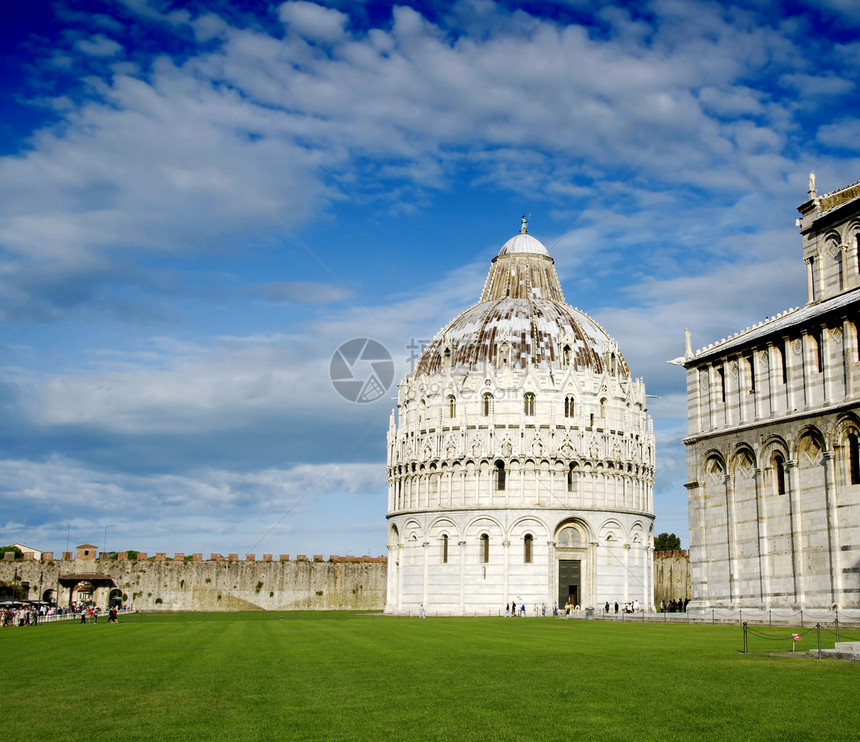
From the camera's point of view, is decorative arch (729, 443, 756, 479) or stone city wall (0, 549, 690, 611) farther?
stone city wall (0, 549, 690, 611)

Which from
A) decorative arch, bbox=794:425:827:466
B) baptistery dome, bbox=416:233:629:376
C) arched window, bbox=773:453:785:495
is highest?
baptistery dome, bbox=416:233:629:376

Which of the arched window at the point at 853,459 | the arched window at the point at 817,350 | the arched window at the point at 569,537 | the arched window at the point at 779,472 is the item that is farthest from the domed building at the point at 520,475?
the arched window at the point at 853,459

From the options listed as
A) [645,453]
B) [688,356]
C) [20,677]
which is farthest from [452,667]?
[645,453]

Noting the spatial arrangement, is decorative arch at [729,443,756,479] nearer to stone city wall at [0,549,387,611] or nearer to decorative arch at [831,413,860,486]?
decorative arch at [831,413,860,486]

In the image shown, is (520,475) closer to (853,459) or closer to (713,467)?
(713,467)

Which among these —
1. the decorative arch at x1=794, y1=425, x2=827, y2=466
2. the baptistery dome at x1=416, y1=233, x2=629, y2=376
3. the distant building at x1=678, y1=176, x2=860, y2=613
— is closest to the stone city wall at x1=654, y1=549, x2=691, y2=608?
the baptistery dome at x1=416, y1=233, x2=629, y2=376

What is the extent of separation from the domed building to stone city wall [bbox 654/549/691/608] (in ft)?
37.0

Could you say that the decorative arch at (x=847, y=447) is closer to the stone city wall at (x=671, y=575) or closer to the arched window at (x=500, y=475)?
the arched window at (x=500, y=475)

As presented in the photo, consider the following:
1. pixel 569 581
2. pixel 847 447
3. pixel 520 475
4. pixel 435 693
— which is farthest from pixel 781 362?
pixel 569 581

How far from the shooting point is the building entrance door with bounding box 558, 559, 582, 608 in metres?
79.4

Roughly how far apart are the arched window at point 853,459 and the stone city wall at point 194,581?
65981 mm

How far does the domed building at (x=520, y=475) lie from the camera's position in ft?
261

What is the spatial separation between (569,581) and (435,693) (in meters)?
64.2

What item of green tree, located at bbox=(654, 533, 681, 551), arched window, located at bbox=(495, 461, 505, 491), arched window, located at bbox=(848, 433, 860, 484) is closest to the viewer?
arched window, located at bbox=(848, 433, 860, 484)
